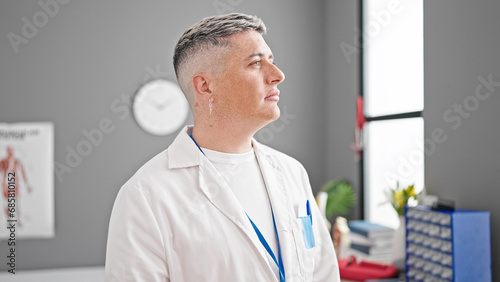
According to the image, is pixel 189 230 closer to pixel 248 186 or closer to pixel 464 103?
pixel 248 186

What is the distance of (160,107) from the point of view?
4086 millimetres

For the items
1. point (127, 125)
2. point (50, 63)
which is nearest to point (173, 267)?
point (127, 125)

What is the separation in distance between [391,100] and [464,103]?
1018 millimetres

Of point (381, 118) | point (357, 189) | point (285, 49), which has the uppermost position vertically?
point (285, 49)

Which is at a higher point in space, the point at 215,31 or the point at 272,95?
the point at 215,31

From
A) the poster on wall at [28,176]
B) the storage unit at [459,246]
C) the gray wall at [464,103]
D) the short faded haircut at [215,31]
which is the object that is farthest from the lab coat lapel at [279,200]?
the poster on wall at [28,176]

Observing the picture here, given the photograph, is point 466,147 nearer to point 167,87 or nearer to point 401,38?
point 401,38

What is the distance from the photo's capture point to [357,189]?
12.4 ft

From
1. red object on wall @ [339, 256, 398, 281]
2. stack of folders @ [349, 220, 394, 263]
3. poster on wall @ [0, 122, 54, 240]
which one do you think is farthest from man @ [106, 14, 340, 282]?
poster on wall @ [0, 122, 54, 240]

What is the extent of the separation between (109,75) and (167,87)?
525mm

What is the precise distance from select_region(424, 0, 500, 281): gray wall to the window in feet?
0.70

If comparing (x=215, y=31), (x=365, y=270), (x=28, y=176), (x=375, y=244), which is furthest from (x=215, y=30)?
(x=28, y=176)

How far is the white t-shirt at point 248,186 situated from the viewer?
1496 mm

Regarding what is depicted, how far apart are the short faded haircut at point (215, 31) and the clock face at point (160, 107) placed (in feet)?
8.29
